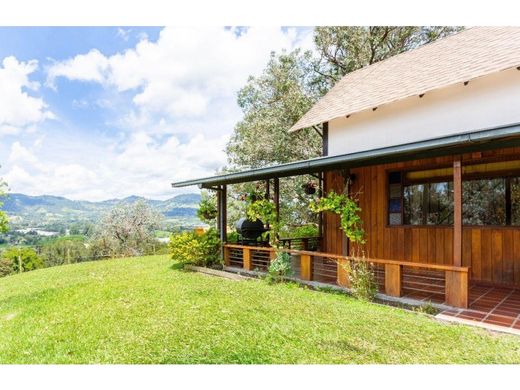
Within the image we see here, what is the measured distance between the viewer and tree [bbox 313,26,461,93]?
1412cm

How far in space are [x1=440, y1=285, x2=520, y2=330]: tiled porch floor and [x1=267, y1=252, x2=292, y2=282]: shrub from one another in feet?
10.2

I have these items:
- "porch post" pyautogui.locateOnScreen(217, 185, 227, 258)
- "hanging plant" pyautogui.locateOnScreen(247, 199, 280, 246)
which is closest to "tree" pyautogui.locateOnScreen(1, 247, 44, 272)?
"porch post" pyautogui.locateOnScreen(217, 185, 227, 258)

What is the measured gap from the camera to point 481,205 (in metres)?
6.29

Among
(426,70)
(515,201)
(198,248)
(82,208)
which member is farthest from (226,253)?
(82,208)

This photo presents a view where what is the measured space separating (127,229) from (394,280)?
80.1 feet

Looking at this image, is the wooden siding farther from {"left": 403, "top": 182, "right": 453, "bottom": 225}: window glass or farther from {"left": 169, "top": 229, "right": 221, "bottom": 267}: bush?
{"left": 169, "top": 229, "right": 221, "bottom": 267}: bush

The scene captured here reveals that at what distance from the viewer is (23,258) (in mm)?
19031

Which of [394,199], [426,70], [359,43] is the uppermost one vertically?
[359,43]

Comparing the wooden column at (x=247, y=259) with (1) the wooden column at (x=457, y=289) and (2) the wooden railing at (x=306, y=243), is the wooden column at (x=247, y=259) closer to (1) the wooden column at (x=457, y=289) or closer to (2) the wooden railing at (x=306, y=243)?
(2) the wooden railing at (x=306, y=243)

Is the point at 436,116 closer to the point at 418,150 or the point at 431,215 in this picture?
the point at 431,215

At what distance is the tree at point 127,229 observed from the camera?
83.6 feet
